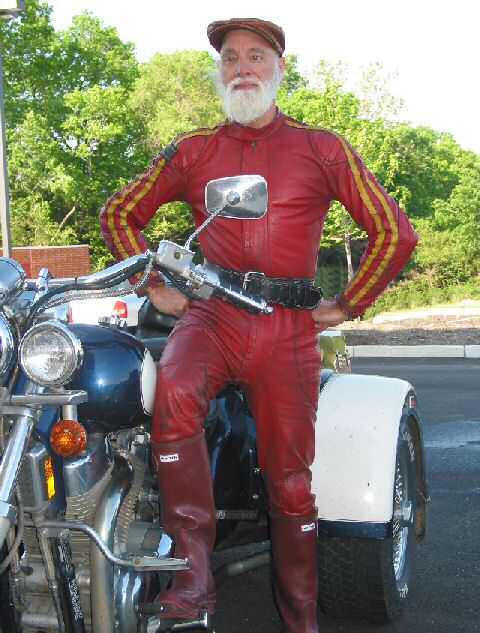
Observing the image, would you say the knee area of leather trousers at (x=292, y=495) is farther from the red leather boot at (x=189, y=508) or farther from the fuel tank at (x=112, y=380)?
the fuel tank at (x=112, y=380)

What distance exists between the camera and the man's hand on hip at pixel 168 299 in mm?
3146

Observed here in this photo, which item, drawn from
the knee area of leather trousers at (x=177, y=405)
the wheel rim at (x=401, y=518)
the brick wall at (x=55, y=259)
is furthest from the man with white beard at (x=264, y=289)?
the brick wall at (x=55, y=259)

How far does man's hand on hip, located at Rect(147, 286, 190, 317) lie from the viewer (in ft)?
10.3

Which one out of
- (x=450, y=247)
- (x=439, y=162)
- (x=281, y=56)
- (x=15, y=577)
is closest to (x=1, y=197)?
(x=281, y=56)

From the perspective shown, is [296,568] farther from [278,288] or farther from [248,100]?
[248,100]

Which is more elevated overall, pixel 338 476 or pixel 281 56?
pixel 281 56

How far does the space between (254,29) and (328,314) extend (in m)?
1.04

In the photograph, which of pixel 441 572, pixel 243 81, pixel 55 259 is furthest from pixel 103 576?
pixel 55 259

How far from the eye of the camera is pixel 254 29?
321 centimetres

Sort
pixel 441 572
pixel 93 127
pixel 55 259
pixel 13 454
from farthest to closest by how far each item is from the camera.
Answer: pixel 93 127, pixel 55 259, pixel 441 572, pixel 13 454

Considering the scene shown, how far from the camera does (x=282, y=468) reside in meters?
2.98

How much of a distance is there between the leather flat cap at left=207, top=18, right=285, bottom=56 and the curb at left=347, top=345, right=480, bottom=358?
1007 cm

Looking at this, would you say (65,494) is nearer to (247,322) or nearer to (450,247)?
(247,322)

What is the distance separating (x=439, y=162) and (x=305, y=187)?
5340cm
